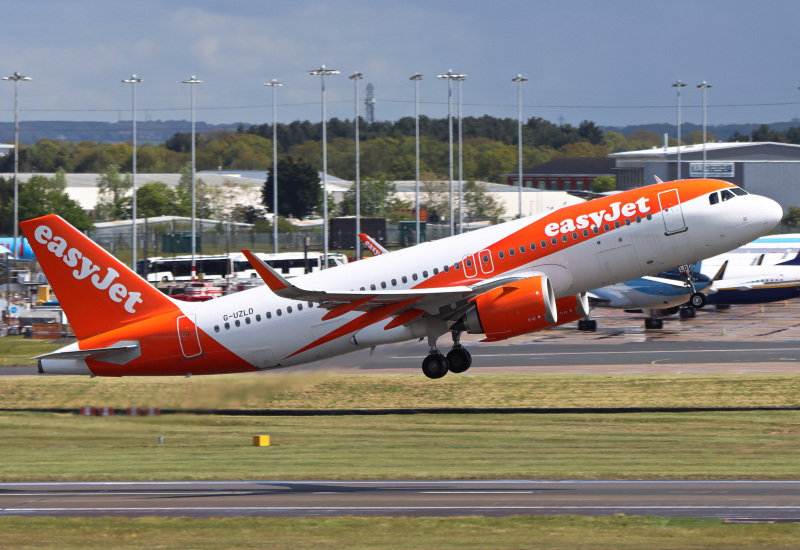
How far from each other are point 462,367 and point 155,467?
1692 cm

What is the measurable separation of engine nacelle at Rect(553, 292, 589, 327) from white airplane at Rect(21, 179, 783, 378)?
6 centimetres

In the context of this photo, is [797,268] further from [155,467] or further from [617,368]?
[155,467]

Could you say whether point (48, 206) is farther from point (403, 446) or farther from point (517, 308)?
point (517, 308)

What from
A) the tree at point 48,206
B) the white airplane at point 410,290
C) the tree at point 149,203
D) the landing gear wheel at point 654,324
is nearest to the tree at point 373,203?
the tree at point 149,203

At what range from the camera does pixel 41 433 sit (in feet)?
186

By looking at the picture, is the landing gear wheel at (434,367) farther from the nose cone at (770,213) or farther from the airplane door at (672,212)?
the nose cone at (770,213)

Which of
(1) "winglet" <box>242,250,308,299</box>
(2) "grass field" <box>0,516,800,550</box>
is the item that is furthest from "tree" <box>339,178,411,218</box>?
(2) "grass field" <box>0,516,800,550</box>

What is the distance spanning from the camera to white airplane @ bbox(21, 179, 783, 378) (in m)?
39.3

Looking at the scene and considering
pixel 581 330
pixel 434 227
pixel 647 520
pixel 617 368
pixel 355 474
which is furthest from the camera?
pixel 434 227

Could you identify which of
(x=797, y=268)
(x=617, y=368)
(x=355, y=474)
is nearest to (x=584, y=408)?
(x=617, y=368)

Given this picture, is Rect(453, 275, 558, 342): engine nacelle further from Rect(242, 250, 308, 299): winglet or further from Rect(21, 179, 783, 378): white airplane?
Rect(242, 250, 308, 299): winglet

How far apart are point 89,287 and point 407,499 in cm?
1635

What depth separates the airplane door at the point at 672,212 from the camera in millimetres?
39312

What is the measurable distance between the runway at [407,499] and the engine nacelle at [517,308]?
663 cm
